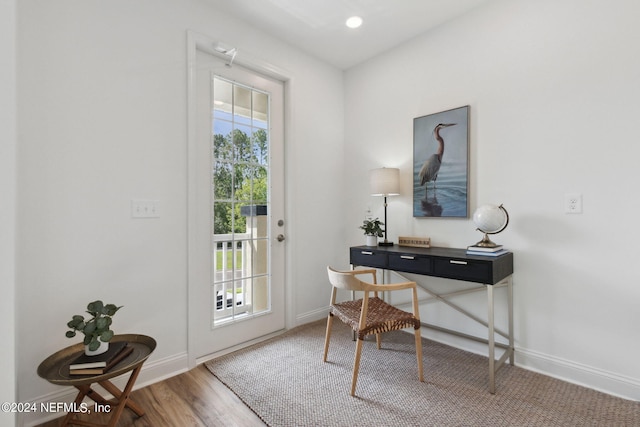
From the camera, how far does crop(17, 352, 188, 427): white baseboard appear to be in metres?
1.57

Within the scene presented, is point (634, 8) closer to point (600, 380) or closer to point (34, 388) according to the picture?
point (600, 380)

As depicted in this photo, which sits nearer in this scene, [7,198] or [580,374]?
[7,198]

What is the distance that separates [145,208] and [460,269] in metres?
2.12

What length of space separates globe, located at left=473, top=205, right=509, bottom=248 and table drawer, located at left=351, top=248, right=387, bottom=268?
0.73 m

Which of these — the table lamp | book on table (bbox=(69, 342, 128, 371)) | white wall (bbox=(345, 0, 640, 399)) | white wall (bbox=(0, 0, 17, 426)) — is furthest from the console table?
white wall (bbox=(0, 0, 17, 426))

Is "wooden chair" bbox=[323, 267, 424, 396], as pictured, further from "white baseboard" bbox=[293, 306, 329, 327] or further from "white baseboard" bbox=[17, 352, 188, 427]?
"white baseboard" bbox=[17, 352, 188, 427]

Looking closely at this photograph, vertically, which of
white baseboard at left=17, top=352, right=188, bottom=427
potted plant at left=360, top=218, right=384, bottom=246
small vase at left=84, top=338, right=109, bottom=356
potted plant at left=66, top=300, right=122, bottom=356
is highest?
potted plant at left=360, top=218, right=384, bottom=246

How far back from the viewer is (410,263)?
2240 millimetres

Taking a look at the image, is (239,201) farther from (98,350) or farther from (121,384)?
(121,384)

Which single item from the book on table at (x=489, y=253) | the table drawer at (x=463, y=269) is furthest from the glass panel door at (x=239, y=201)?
the book on table at (x=489, y=253)

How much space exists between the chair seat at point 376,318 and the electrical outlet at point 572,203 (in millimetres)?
1228

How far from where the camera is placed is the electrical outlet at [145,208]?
191 cm

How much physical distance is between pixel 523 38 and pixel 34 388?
12.2 feet

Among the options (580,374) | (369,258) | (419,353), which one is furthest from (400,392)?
(580,374)
